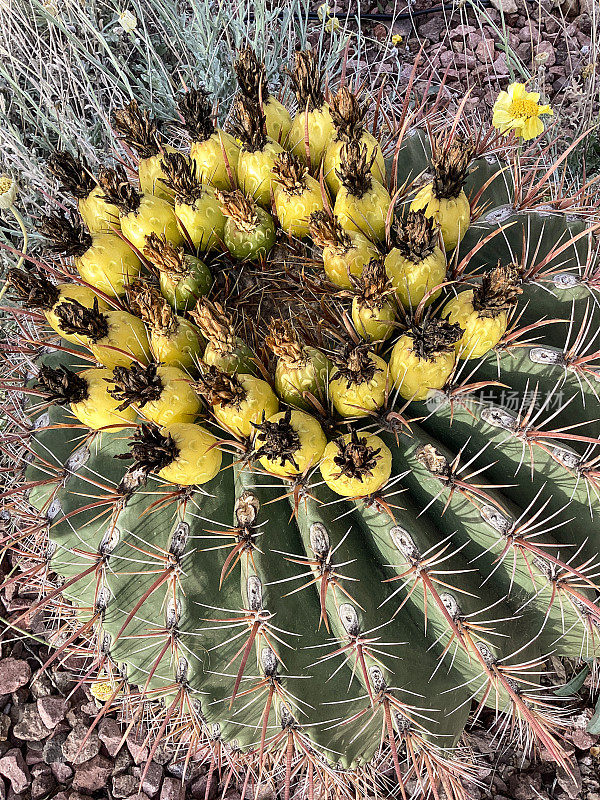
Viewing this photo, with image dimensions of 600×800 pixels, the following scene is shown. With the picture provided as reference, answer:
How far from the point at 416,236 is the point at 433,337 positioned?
0.25 metres

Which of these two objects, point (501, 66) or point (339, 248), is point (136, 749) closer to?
point (339, 248)

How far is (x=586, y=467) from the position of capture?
1495 mm

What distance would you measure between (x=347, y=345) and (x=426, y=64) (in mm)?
3121

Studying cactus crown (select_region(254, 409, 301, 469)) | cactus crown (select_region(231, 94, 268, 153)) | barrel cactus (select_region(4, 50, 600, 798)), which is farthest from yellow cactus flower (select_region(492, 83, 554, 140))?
cactus crown (select_region(254, 409, 301, 469))

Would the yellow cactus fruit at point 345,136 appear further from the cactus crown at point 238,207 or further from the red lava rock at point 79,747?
the red lava rock at point 79,747

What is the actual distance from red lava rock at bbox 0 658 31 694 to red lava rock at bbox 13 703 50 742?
4.7 inches

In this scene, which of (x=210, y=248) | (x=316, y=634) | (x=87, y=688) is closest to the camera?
(x=316, y=634)

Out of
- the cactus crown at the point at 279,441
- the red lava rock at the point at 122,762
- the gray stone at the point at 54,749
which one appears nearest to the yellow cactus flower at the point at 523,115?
the cactus crown at the point at 279,441

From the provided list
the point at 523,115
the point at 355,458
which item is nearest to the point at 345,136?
the point at 355,458

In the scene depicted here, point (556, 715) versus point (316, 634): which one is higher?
point (316, 634)

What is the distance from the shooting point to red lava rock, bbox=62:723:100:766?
2.53 meters

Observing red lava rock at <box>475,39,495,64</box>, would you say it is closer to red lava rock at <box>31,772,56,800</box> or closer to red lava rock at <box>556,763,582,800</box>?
red lava rock at <box>556,763,582,800</box>

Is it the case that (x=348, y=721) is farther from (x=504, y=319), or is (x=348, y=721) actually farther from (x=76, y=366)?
(x=76, y=366)

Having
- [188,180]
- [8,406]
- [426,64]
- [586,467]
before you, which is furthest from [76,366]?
[426,64]
